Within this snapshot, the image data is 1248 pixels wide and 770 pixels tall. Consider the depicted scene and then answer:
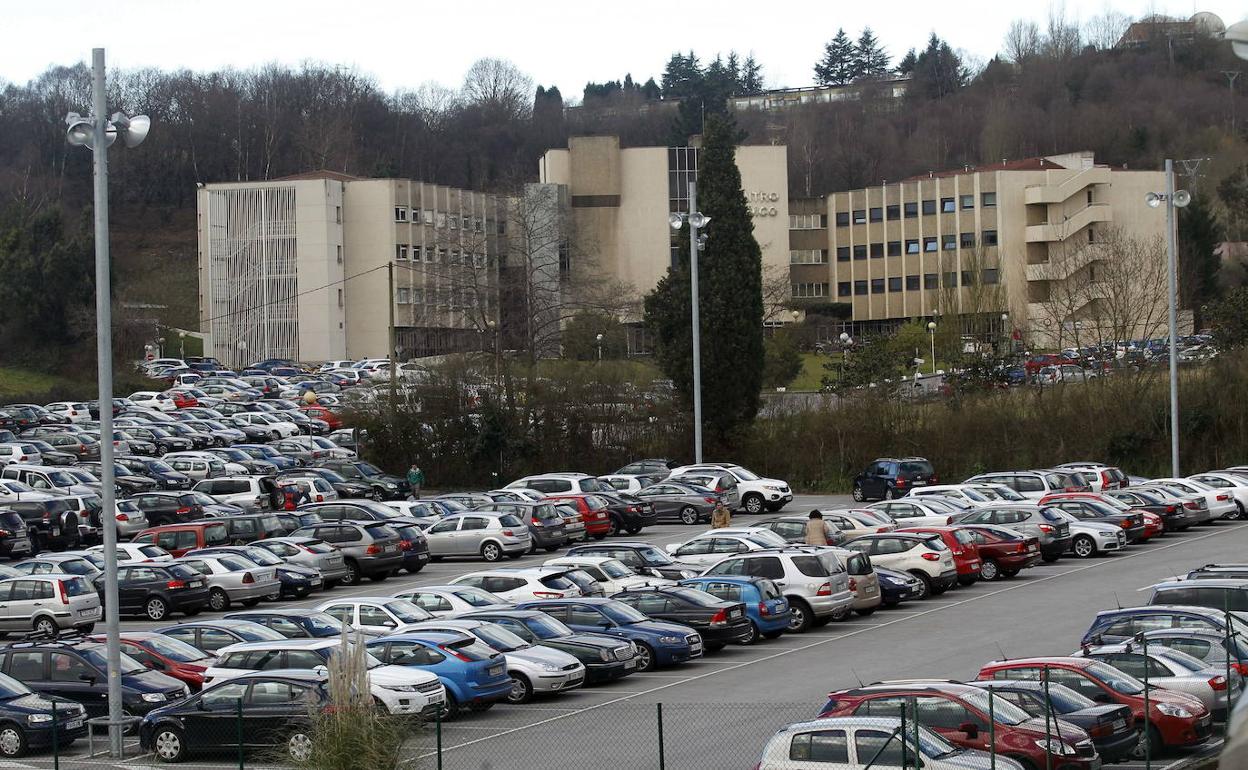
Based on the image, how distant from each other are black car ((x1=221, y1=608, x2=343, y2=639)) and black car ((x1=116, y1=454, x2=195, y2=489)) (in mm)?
32225

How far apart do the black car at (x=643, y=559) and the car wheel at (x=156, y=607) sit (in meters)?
8.67

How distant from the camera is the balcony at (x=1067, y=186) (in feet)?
324

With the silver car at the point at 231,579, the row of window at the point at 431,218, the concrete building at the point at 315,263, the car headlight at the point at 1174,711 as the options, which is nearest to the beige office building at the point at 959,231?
the row of window at the point at 431,218

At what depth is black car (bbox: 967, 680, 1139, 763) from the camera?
1603cm

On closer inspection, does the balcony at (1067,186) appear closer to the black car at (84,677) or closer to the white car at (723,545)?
the white car at (723,545)

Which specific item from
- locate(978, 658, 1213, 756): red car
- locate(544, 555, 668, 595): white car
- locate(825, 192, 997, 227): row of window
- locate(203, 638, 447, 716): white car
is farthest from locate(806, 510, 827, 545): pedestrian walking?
locate(825, 192, 997, 227): row of window

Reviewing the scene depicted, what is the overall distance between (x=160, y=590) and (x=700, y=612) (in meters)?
12.8

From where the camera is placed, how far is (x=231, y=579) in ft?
105

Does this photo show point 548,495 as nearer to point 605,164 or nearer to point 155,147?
point 605,164

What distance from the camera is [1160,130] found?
127 meters

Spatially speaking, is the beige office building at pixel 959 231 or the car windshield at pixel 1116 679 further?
the beige office building at pixel 959 231

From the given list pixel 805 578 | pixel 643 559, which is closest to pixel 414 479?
pixel 643 559

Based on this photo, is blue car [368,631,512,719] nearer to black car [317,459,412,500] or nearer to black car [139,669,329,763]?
black car [139,669,329,763]

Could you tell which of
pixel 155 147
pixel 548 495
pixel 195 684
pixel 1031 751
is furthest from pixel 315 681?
pixel 155 147
